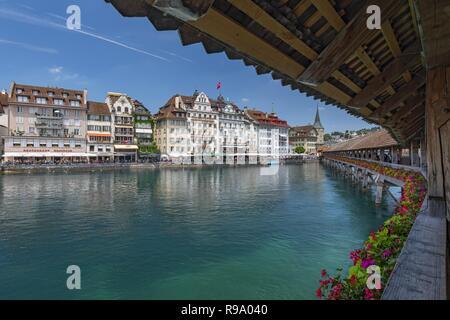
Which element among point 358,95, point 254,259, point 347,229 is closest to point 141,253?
point 254,259

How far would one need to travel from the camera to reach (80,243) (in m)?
14.0

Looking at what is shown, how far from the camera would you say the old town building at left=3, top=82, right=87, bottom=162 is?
61.5 meters

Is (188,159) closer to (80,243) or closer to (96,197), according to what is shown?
(96,197)

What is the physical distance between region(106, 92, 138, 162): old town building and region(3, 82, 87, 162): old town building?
7257 mm

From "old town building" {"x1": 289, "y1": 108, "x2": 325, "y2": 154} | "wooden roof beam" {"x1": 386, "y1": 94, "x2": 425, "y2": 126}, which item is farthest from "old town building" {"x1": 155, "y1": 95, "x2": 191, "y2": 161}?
"old town building" {"x1": 289, "y1": 108, "x2": 325, "y2": 154}

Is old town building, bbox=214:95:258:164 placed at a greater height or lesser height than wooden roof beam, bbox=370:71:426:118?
greater

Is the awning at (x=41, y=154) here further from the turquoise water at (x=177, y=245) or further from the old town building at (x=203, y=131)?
the turquoise water at (x=177, y=245)

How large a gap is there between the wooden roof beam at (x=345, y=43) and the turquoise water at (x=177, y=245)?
7381mm

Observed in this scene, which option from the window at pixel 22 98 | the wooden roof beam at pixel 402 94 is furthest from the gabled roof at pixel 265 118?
the wooden roof beam at pixel 402 94

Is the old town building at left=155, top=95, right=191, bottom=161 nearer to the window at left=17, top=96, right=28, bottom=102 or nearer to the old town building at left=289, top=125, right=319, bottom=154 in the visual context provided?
the window at left=17, top=96, right=28, bottom=102

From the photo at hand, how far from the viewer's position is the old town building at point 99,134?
70000 millimetres

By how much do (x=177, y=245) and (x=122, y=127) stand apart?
67.0 meters

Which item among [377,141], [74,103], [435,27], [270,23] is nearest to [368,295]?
[270,23]

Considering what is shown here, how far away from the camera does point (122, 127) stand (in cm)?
7406
